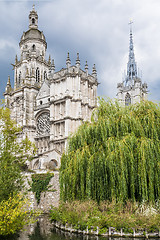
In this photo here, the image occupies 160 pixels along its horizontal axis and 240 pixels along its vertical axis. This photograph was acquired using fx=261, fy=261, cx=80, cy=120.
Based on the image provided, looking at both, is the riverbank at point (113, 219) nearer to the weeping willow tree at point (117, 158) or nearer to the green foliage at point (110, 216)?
the green foliage at point (110, 216)

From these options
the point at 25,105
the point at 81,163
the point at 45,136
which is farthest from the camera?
the point at 25,105

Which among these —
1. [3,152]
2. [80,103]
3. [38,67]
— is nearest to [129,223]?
[3,152]

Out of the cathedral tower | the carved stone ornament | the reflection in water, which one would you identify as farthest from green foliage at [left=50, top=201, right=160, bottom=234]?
the cathedral tower

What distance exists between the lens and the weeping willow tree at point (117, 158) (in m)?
11.8

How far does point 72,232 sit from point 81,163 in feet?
10.7

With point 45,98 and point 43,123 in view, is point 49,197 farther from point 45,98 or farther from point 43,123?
point 45,98

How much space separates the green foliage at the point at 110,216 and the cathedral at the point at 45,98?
1601cm

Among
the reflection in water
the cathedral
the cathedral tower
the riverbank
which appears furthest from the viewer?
the cathedral tower

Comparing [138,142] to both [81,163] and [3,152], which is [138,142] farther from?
[3,152]

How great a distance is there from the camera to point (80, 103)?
34938 millimetres

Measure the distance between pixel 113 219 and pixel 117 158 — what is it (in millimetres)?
2674

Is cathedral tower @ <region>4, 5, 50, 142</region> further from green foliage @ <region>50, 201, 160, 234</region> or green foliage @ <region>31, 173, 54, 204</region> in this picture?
green foliage @ <region>50, 201, 160, 234</region>

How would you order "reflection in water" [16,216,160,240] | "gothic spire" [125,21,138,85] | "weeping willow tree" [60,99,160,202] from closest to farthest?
"reflection in water" [16,216,160,240], "weeping willow tree" [60,99,160,202], "gothic spire" [125,21,138,85]

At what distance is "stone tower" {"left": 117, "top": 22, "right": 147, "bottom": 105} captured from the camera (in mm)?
57625
